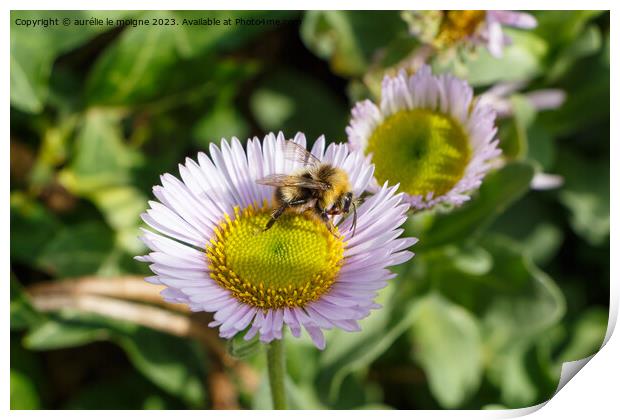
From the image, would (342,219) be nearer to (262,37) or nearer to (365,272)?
(365,272)

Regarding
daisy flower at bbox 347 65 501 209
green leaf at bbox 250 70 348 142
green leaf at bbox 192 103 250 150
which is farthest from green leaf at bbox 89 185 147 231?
daisy flower at bbox 347 65 501 209

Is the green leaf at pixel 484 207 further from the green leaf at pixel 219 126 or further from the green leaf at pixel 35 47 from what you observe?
the green leaf at pixel 35 47

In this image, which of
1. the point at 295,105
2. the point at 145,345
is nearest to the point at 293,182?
the point at 145,345

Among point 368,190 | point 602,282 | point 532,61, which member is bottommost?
point 602,282

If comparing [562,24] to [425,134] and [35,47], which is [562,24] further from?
[35,47]

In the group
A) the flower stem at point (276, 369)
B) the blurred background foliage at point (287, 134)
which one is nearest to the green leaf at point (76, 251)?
the blurred background foliage at point (287, 134)
